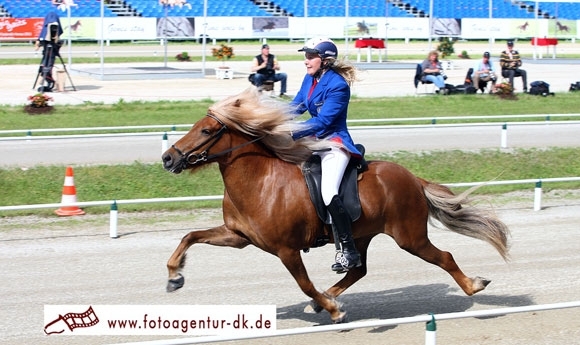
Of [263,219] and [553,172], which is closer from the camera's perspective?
[263,219]

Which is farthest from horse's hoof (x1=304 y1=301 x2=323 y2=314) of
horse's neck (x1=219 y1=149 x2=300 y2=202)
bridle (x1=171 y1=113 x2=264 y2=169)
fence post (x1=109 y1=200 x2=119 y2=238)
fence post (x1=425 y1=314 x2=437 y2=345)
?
fence post (x1=109 y1=200 x2=119 y2=238)

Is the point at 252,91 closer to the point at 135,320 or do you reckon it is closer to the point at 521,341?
Result: the point at 135,320

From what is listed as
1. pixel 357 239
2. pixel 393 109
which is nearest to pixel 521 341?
pixel 357 239

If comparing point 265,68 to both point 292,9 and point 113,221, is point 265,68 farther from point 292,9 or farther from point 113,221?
point 292,9

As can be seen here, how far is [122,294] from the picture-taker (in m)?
9.22

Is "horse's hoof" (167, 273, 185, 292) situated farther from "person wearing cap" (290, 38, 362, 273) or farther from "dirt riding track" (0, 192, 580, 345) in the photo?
"person wearing cap" (290, 38, 362, 273)

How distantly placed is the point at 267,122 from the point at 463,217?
7.66ft

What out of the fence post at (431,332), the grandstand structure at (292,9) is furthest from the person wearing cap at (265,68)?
the grandstand structure at (292,9)

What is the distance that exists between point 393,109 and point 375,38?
56.2 ft

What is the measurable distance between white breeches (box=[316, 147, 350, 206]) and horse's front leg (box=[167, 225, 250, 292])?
2.76ft

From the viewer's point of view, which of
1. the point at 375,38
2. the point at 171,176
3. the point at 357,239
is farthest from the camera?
the point at 375,38

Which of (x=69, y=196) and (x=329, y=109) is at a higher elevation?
(x=329, y=109)

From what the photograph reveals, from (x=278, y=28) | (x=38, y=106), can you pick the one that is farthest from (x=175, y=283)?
(x=278, y=28)

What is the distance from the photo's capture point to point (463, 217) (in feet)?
29.5
